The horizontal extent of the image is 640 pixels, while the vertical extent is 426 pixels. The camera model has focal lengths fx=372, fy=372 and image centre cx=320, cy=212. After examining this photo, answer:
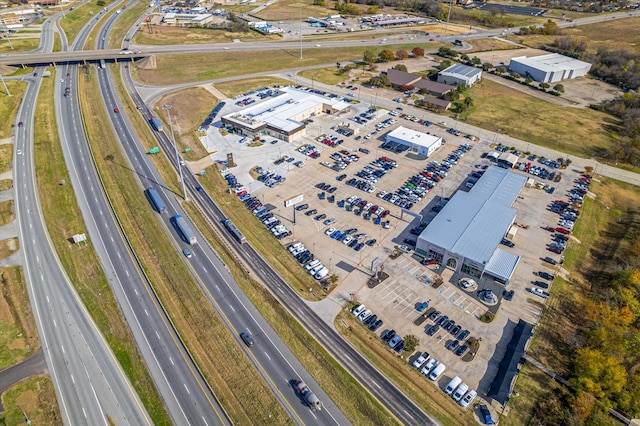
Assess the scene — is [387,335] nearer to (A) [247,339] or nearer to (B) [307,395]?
(B) [307,395]

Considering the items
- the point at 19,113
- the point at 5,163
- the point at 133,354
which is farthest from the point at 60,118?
the point at 133,354

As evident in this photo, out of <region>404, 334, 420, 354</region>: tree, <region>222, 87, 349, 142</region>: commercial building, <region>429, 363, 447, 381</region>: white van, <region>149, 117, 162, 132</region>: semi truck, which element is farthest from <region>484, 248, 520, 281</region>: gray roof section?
<region>149, 117, 162, 132</region>: semi truck

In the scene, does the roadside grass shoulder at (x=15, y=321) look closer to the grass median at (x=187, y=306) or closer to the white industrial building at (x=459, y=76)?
the grass median at (x=187, y=306)

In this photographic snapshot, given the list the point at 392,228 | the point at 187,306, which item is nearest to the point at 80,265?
the point at 187,306

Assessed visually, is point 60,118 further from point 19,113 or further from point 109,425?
point 109,425

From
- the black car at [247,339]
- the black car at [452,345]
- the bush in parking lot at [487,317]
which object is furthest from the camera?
the bush in parking lot at [487,317]

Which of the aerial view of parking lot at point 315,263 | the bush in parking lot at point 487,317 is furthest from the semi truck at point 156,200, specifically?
the bush in parking lot at point 487,317
